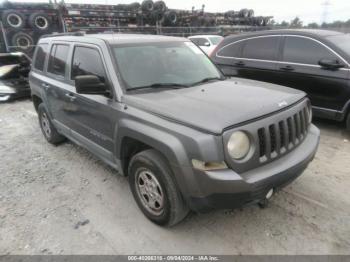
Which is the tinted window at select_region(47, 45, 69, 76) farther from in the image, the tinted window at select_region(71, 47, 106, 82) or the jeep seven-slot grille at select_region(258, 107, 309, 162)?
the jeep seven-slot grille at select_region(258, 107, 309, 162)

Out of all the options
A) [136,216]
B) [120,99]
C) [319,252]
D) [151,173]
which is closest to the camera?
[319,252]

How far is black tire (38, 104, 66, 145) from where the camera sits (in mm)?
4778

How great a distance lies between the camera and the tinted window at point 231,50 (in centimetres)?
599

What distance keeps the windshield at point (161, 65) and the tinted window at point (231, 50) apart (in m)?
2.61

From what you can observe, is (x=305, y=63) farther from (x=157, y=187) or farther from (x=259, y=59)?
(x=157, y=187)

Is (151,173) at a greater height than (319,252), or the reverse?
(151,173)

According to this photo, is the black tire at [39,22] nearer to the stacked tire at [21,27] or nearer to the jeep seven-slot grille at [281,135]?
the stacked tire at [21,27]

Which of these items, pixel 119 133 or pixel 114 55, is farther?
pixel 114 55

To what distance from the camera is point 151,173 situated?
259 centimetres

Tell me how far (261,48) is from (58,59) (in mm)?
3894

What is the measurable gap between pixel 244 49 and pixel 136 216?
440 cm

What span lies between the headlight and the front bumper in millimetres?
141

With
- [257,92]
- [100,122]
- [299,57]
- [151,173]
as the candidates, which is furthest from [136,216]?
[299,57]

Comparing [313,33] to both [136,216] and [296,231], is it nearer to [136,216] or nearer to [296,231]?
[296,231]
